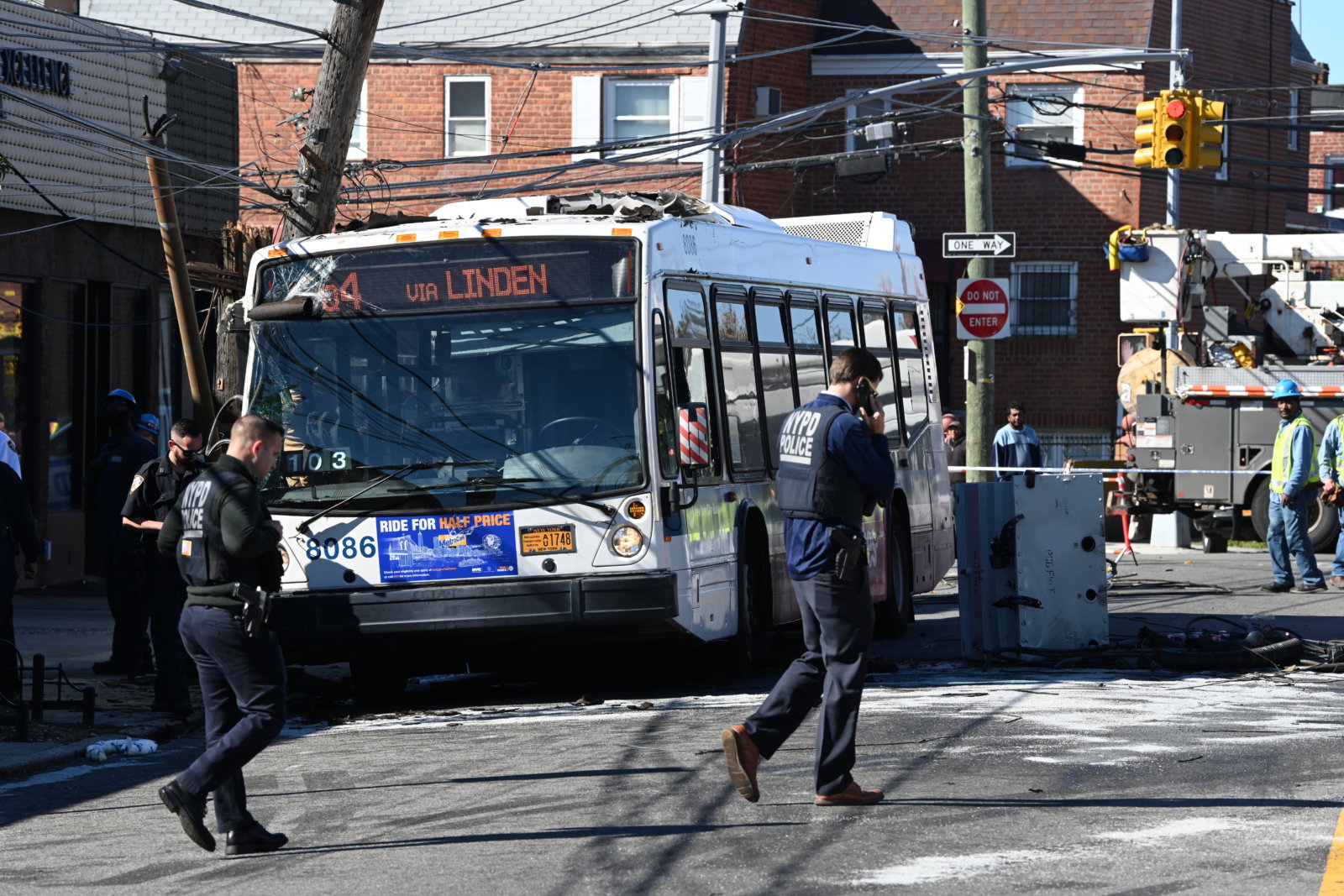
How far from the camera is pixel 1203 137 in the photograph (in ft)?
64.7

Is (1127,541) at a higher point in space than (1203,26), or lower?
lower

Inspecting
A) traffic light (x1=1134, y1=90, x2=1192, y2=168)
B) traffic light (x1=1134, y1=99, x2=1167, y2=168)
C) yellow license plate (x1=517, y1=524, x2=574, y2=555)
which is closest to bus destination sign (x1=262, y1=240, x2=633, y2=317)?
yellow license plate (x1=517, y1=524, x2=574, y2=555)

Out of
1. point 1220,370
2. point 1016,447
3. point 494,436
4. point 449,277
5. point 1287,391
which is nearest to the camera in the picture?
point 494,436

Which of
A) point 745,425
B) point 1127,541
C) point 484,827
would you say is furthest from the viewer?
point 1127,541

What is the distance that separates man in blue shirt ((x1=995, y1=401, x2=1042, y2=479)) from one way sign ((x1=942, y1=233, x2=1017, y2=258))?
10.3ft

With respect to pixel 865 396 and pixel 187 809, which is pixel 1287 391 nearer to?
pixel 865 396

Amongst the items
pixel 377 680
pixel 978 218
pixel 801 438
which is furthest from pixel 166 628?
pixel 978 218

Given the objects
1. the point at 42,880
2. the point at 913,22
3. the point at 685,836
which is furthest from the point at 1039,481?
the point at 913,22

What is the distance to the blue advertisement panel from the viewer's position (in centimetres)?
1084

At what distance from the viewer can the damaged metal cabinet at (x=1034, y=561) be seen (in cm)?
1264

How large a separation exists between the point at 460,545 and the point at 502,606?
422 mm

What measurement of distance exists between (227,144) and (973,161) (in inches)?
340

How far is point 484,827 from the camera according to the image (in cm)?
755

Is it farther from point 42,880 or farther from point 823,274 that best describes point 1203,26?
point 42,880
